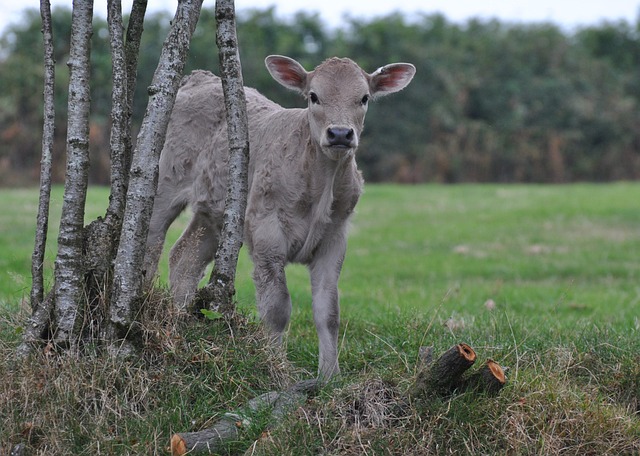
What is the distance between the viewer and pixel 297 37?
2964cm

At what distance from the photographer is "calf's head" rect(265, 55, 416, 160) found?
570cm

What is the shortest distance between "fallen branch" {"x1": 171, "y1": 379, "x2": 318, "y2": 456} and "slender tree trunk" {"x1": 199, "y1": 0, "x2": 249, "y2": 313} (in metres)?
0.71

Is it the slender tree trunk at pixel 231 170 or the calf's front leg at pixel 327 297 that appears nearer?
the slender tree trunk at pixel 231 170

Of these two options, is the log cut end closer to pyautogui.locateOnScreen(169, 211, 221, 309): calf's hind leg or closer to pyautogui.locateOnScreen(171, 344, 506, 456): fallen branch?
pyautogui.locateOnScreen(171, 344, 506, 456): fallen branch

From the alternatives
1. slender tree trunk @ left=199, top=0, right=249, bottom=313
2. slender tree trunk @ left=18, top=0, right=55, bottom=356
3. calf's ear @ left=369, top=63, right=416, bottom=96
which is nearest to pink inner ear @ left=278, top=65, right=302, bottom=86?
Answer: calf's ear @ left=369, top=63, right=416, bottom=96

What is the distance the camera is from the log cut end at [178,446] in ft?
13.7

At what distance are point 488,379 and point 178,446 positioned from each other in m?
1.54

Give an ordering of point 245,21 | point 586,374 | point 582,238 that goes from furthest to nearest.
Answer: point 245,21 < point 582,238 < point 586,374

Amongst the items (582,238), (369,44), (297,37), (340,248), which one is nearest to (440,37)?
(369,44)

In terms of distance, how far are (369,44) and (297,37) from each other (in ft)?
8.36

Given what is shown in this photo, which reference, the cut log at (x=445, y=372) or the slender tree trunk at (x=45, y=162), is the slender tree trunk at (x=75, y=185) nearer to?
the slender tree trunk at (x=45, y=162)

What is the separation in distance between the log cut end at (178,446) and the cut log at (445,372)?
45.3 inches

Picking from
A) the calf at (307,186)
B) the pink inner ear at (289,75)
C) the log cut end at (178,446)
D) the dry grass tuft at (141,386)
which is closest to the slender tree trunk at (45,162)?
the dry grass tuft at (141,386)

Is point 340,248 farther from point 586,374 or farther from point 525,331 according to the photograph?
point 586,374
